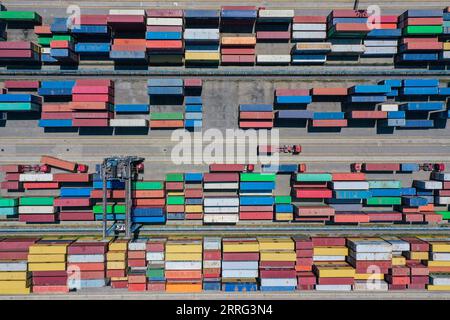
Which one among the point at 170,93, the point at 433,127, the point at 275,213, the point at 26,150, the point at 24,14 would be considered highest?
the point at 24,14

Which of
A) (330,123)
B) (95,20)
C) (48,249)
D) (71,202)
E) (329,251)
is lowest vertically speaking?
(329,251)

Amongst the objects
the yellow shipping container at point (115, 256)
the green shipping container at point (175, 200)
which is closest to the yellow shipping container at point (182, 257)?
the yellow shipping container at point (115, 256)

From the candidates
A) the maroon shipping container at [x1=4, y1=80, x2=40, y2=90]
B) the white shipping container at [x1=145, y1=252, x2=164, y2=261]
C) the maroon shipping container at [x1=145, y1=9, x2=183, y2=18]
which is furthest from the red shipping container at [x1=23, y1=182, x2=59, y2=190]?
the maroon shipping container at [x1=145, y1=9, x2=183, y2=18]

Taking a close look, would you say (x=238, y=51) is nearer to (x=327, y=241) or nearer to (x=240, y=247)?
(x=240, y=247)

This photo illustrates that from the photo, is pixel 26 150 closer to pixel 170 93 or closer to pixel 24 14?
pixel 24 14

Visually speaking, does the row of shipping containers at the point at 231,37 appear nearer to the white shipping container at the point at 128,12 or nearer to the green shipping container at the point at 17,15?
the green shipping container at the point at 17,15

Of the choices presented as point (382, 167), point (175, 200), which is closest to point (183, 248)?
point (175, 200)
